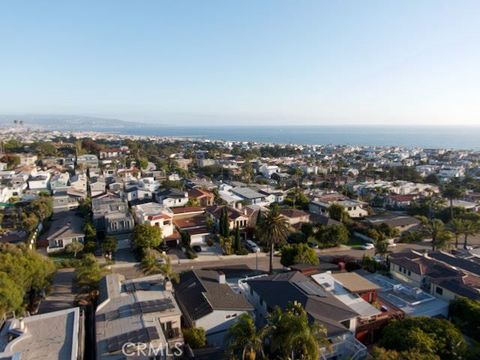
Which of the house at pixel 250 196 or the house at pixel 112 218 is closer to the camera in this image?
the house at pixel 112 218

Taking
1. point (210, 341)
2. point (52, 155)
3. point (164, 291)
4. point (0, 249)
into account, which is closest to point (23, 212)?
point (0, 249)

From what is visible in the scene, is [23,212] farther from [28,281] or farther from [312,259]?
[312,259]

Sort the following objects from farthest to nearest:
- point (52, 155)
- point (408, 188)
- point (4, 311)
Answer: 1. point (52, 155)
2. point (408, 188)
3. point (4, 311)

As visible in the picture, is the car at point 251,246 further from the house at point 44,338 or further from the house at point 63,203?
the house at point 63,203

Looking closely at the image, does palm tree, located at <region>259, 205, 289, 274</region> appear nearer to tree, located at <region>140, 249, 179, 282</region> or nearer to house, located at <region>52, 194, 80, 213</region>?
tree, located at <region>140, 249, 179, 282</region>

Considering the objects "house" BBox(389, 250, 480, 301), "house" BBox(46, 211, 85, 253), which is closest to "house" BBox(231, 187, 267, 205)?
"house" BBox(46, 211, 85, 253)

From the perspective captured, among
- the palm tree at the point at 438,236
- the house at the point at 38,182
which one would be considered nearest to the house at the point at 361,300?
the palm tree at the point at 438,236
